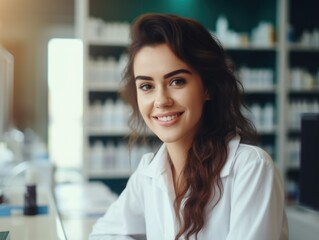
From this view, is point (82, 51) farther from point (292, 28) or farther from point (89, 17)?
point (292, 28)

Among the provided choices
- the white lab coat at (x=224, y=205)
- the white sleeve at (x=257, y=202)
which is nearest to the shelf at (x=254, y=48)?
the white lab coat at (x=224, y=205)

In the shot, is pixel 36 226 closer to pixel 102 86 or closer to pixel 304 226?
pixel 304 226

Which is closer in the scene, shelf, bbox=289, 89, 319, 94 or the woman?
the woman

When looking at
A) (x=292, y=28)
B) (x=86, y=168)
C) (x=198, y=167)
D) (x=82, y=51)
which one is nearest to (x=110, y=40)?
(x=82, y=51)

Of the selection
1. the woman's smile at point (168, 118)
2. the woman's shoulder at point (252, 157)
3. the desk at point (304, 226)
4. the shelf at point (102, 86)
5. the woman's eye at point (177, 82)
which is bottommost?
the desk at point (304, 226)

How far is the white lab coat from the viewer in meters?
1.15

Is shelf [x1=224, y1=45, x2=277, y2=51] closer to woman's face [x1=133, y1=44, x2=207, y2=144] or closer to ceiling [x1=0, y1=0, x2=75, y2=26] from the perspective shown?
ceiling [x1=0, y1=0, x2=75, y2=26]

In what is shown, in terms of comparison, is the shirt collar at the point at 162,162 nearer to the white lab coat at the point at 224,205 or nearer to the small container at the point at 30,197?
the white lab coat at the point at 224,205

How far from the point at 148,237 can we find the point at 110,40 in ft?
8.66

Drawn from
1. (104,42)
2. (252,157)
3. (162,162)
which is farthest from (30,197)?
(104,42)

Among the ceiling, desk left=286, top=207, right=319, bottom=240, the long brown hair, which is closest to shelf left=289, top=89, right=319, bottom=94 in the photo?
desk left=286, top=207, right=319, bottom=240

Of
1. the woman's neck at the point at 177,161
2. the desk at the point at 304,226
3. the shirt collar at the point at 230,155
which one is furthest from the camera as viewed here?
the desk at the point at 304,226

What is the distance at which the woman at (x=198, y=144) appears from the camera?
1.17 meters

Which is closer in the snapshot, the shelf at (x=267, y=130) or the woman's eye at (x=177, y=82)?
the woman's eye at (x=177, y=82)
